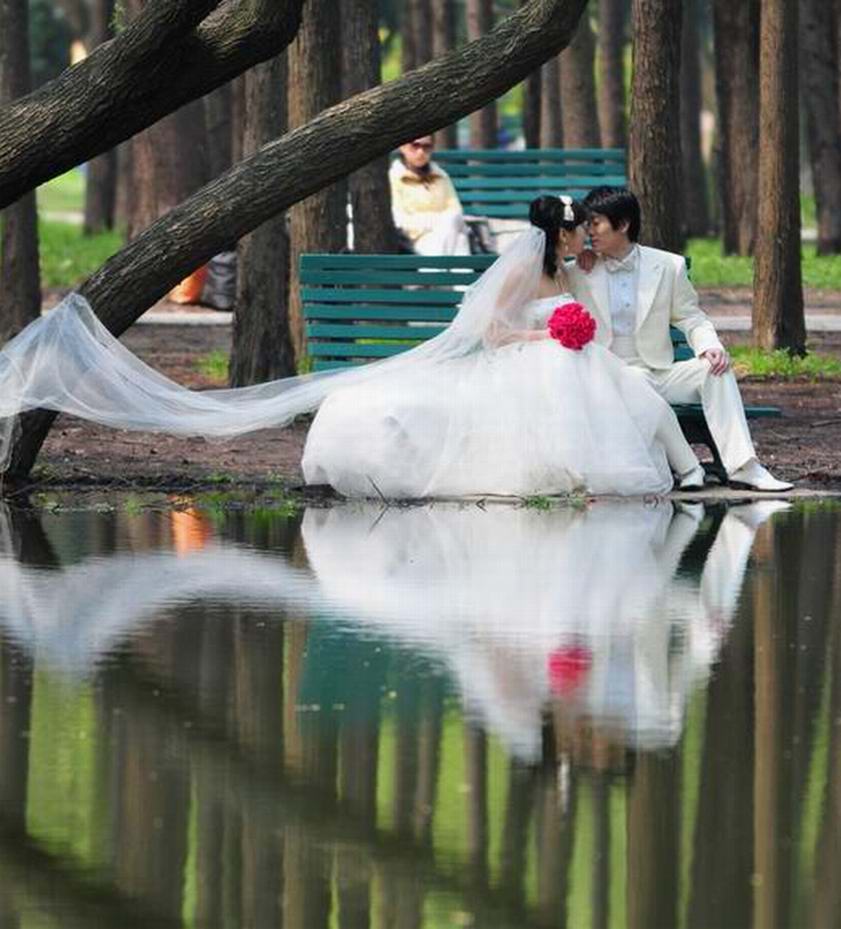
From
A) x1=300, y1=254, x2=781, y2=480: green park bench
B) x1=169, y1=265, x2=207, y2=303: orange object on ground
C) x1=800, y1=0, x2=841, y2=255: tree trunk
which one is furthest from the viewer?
x1=800, y1=0, x2=841, y2=255: tree trunk

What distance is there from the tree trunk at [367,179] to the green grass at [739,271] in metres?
8.67

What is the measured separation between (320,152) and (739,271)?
18998 millimetres

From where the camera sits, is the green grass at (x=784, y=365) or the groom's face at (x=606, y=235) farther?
the green grass at (x=784, y=365)

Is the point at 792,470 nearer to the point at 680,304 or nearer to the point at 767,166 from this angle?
the point at 680,304

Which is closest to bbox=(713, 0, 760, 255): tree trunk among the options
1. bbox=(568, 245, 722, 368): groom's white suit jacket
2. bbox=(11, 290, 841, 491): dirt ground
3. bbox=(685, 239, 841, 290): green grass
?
bbox=(685, 239, 841, 290): green grass

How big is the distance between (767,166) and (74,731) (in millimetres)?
14157

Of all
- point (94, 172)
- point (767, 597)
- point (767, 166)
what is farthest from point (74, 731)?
point (94, 172)

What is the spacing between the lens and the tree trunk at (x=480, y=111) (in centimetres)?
3753

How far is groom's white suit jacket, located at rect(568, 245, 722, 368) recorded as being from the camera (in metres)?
15.4

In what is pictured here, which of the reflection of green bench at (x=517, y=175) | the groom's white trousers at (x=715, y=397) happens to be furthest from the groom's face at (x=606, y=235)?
the reflection of green bench at (x=517, y=175)

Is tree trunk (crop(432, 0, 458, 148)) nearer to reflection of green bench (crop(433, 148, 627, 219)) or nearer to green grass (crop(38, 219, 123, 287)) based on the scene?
green grass (crop(38, 219, 123, 287))

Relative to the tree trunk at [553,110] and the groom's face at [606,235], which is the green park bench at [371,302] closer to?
the groom's face at [606,235]

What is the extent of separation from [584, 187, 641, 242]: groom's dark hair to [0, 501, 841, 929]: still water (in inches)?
107

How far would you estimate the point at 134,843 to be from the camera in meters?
6.85
